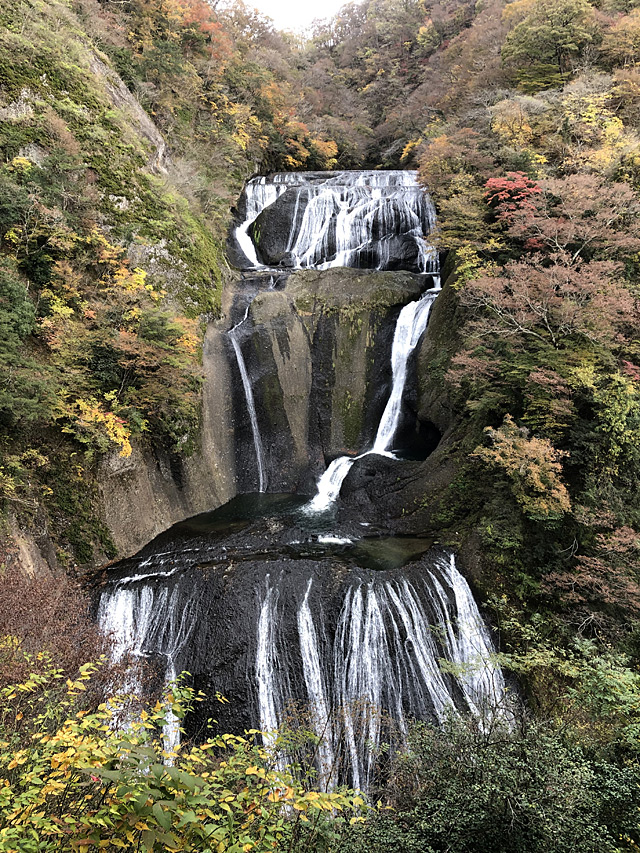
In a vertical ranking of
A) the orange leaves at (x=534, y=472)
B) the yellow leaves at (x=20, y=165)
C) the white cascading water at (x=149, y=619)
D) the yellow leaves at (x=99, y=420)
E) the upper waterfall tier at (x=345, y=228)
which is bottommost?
the white cascading water at (x=149, y=619)

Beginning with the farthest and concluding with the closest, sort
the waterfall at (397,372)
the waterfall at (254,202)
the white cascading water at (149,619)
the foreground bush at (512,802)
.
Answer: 1. the waterfall at (254,202)
2. the waterfall at (397,372)
3. the white cascading water at (149,619)
4. the foreground bush at (512,802)

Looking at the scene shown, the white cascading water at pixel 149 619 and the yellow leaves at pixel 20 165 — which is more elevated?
the yellow leaves at pixel 20 165

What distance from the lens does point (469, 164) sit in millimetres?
13711

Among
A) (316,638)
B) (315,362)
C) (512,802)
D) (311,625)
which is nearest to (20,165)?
(315,362)

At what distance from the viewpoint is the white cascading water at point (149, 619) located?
23.9 ft

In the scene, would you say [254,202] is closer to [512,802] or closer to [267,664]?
[267,664]

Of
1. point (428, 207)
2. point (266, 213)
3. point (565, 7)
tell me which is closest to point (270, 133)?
point (266, 213)

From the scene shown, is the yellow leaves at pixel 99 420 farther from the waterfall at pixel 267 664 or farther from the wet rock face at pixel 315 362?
the wet rock face at pixel 315 362

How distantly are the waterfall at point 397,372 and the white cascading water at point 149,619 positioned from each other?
267 inches

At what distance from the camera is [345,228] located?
18.2 metres

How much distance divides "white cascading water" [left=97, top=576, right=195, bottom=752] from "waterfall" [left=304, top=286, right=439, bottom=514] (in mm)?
6769

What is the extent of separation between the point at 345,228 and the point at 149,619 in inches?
645

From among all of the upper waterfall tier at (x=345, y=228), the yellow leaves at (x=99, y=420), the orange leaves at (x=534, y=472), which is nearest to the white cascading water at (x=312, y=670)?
the orange leaves at (x=534, y=472)

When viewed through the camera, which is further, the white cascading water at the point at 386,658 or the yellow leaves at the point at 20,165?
the yellow leaves at the point at 20,165
